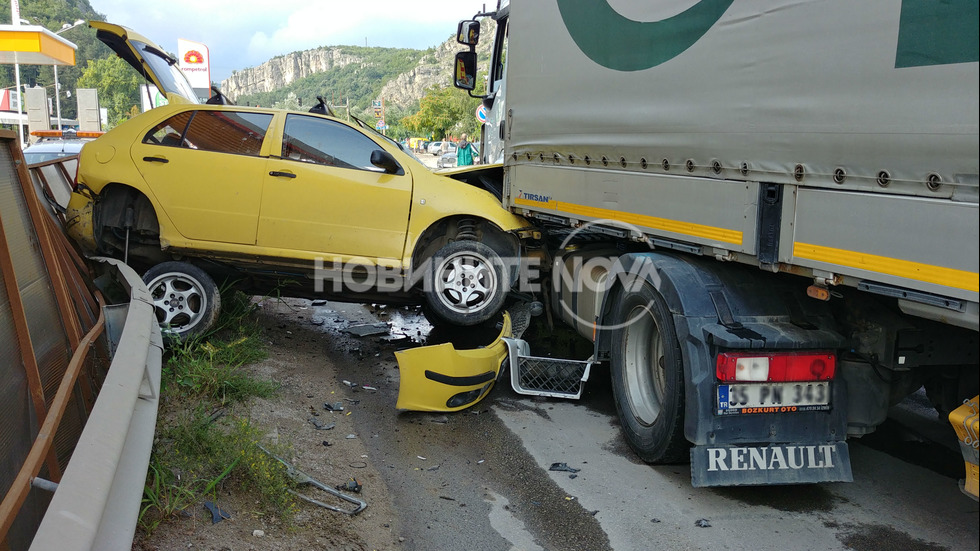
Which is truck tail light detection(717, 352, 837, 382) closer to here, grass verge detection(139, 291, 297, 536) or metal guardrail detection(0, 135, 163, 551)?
grass verge detection(139, 291, 297, 536)

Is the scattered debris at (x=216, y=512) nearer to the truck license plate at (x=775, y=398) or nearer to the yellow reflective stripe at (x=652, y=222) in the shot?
the truck license plate at (x=775, y=398)

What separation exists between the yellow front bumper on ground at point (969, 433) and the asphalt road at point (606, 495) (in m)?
0.31

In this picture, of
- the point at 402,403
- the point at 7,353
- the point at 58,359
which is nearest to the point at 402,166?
the point at 402,403

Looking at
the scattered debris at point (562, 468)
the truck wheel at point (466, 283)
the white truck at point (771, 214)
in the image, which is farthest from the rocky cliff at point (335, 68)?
the scattered debris at point (562, 468)

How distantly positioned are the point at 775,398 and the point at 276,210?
414cm

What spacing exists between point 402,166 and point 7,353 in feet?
13.1

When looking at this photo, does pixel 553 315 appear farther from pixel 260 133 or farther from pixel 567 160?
pixel 260 133

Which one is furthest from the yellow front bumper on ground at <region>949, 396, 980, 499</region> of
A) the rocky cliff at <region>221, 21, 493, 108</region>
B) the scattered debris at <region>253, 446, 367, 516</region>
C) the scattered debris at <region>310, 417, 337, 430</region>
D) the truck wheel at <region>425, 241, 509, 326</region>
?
the rocky cliff at <region>221, 21, 493, 108</region>

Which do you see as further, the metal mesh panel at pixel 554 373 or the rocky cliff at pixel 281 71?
the rocky cliff at pixel 281 71

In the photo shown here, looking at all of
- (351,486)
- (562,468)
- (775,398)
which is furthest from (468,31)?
(775,398)

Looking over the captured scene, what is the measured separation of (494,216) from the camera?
6.41m

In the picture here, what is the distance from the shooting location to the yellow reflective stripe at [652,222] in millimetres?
3938

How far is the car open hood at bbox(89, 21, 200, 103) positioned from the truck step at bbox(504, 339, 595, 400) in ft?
12.9

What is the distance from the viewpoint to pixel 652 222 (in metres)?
4.55
